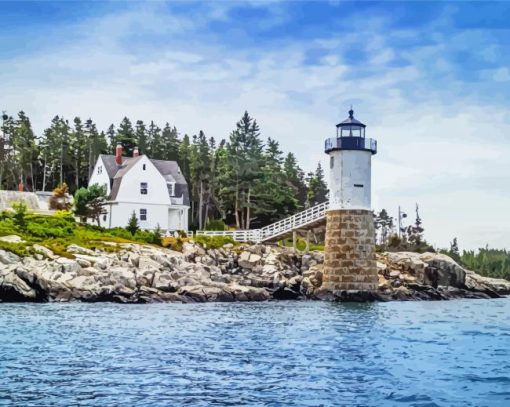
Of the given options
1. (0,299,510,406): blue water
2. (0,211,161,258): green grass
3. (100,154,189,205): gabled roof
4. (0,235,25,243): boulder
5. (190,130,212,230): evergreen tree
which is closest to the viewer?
(0,299,510,406): blue water

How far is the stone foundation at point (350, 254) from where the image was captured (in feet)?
169

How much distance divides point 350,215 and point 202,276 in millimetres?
11212

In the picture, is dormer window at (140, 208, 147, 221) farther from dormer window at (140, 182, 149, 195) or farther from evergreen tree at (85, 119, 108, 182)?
evergreen tree at (85, 119, 108, 182)

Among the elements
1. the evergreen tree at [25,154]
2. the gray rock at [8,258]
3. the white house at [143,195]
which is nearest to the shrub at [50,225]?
the white house at [143,195]

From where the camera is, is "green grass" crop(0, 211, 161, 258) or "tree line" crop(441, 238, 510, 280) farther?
"tree line" crop(441, 238, 510, 280)

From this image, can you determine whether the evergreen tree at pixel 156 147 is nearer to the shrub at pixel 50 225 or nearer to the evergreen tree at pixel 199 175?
the evergreen tree at pixel 199 175

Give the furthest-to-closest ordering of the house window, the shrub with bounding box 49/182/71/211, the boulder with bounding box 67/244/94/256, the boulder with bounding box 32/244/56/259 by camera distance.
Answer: the shrub with bounding box 49/182/71/211 → the house window → the boulder with bounding box 67/244/94/256 → the boulder with bounding box 32/244/56/259

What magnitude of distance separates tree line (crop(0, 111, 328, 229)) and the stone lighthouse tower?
84.0 feet

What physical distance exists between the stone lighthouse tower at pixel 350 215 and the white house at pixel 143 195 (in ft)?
65.4

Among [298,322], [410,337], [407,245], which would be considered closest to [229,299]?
[298,322]

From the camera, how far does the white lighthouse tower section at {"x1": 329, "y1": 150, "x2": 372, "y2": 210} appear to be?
172ft

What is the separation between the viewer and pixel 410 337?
27.7m

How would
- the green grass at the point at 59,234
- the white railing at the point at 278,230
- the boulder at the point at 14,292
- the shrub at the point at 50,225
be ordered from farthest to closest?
the white railing at the point at 278,230 < the shrub at the point at 50,225 < the green grass at the point at 59,234 < the boulder at the point at 14,292

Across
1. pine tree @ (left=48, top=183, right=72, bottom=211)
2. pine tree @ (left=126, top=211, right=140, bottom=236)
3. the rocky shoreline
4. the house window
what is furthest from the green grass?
pine tree @ (left=48, top=183, right=72, bottom=211)
